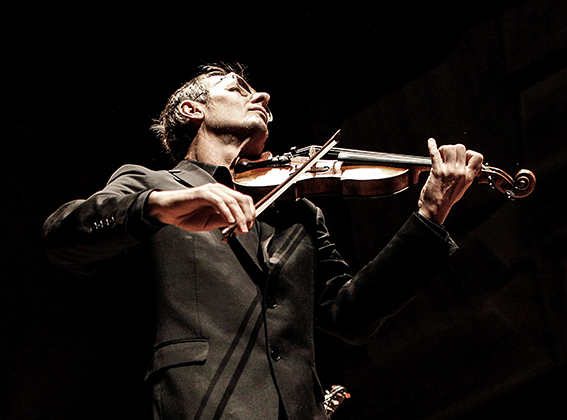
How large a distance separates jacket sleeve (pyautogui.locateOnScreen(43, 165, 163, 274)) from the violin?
Result: 0.38m

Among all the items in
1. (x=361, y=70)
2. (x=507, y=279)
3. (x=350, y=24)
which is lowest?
(x=507, y=279)

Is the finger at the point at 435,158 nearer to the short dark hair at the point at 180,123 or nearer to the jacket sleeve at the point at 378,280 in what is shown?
the jacket sleeve at the point at 378,280

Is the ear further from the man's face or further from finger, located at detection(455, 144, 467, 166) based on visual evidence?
finger, located at detection(455, 144, 467, 166)

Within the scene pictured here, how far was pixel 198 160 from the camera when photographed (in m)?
1.61

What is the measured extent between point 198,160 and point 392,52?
3.89 feet

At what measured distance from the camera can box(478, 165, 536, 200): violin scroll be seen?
127 centimetres

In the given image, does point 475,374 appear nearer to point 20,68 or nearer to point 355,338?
point 355,338

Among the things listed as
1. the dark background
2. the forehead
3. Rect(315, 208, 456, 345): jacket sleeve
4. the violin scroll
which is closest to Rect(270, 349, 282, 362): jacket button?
Rect(315, 208, 456, 345): jacket sleeve

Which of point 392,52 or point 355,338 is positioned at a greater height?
point 392,52

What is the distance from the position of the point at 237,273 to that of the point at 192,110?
636mm

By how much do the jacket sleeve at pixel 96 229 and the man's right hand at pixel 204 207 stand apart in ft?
0.11

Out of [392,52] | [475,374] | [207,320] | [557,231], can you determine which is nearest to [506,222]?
[557,231]

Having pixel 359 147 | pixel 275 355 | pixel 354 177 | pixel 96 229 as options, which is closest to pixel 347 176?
pixel 354 177

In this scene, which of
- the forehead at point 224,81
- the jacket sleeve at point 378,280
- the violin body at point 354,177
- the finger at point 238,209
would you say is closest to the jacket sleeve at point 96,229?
the finger at point 238,209
